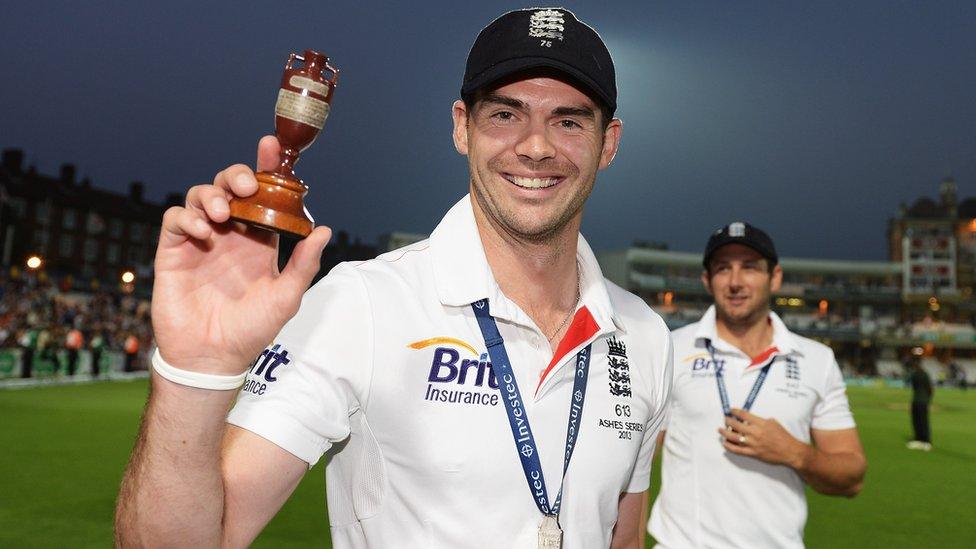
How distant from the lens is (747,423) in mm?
4383

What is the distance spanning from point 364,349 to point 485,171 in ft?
2.41

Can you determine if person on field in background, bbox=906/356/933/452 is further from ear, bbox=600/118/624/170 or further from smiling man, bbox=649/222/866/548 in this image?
ear, bbox=600/118/624/170

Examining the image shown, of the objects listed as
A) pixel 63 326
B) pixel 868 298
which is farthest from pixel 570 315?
pixel 868 298

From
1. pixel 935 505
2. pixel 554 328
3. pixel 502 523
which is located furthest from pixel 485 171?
pixel 935 505

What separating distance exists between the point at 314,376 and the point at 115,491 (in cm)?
856

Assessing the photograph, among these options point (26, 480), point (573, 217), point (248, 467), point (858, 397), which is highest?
point (573, 217)

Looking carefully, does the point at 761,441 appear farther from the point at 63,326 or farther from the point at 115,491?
the point at 63,326

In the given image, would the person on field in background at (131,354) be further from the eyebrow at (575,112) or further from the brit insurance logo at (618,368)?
the eyebrow at (575,112)

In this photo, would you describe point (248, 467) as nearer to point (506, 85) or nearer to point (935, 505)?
point (506, 85)

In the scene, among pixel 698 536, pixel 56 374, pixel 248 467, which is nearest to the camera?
pixel 248 467

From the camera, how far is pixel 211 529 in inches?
68.8

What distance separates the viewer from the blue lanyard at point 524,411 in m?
2.21

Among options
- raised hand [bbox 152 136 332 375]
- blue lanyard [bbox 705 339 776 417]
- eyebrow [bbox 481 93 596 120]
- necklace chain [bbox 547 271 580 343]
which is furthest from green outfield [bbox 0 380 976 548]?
raised hand [bbox 152 136 332 375]

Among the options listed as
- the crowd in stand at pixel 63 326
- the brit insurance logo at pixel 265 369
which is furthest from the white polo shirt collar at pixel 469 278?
the crowd in stand at pixel 63 326
